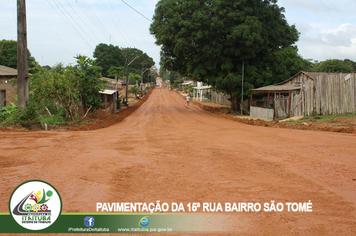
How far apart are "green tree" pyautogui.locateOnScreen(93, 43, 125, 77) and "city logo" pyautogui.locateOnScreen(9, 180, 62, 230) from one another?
80651mm

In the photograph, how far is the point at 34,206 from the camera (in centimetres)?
380

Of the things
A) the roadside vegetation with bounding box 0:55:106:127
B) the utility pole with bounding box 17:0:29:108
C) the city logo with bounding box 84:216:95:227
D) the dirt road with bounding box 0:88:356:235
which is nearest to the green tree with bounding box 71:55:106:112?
the roadside vegetation with bounding box 0:55:106:127

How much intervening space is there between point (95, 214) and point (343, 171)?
583 cm

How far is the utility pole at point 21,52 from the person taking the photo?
14.1 meters

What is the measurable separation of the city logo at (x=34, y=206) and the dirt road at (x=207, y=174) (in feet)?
1.46

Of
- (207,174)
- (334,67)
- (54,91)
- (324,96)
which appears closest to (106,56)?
(334,67)

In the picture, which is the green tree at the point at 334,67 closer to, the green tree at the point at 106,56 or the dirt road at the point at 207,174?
the dirt road at the point at 207,174

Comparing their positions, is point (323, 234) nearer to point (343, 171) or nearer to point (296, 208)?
point (296, 208)

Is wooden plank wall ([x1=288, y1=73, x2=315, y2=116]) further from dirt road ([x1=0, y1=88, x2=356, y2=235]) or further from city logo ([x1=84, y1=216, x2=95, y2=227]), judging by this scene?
city logo ([x1=84, y1=216, x2=95, y2=227])

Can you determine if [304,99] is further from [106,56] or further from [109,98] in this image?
[106,56]

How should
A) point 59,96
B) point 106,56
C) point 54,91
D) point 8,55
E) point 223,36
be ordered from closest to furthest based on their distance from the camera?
point 54,91 → point 59,96 → point 223,36 → point 8,55 → point 106,56

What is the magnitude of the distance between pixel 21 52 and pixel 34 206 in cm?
1281

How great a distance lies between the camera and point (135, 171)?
659 centimetres

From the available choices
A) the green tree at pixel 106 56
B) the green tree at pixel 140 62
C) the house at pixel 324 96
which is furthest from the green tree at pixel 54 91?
the green tree at pixel 140 62
